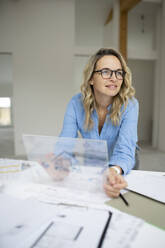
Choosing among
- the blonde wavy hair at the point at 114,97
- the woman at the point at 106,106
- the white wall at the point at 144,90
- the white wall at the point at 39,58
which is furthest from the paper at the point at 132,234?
the white wall at the point at 144,90

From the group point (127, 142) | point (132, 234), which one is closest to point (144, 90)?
point (127, 142)

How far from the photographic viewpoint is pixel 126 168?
1.07 metres

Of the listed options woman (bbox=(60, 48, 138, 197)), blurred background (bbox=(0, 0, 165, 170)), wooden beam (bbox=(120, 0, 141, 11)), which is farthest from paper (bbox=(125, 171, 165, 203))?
wooden beam (bbox=(120, 0, 141, 11))

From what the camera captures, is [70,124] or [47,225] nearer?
[47,225]

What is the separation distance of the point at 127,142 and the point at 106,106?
1.27ft

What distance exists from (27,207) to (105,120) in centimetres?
89

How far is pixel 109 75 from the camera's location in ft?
4.48

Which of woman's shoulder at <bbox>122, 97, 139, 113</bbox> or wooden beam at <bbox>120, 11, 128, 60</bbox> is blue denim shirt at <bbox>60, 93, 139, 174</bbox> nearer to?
woman's shoulder at <bbox>122, 97, 139, 113</bbox>

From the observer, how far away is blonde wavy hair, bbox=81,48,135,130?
4.60 ft

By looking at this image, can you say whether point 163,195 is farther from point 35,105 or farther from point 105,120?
point 35,105

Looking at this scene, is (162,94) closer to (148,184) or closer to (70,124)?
(70,124)

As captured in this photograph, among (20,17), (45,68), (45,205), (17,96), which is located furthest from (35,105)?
(45,205)

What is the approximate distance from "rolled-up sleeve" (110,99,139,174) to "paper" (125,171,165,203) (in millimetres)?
60

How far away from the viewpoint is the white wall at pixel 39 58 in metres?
4.34
